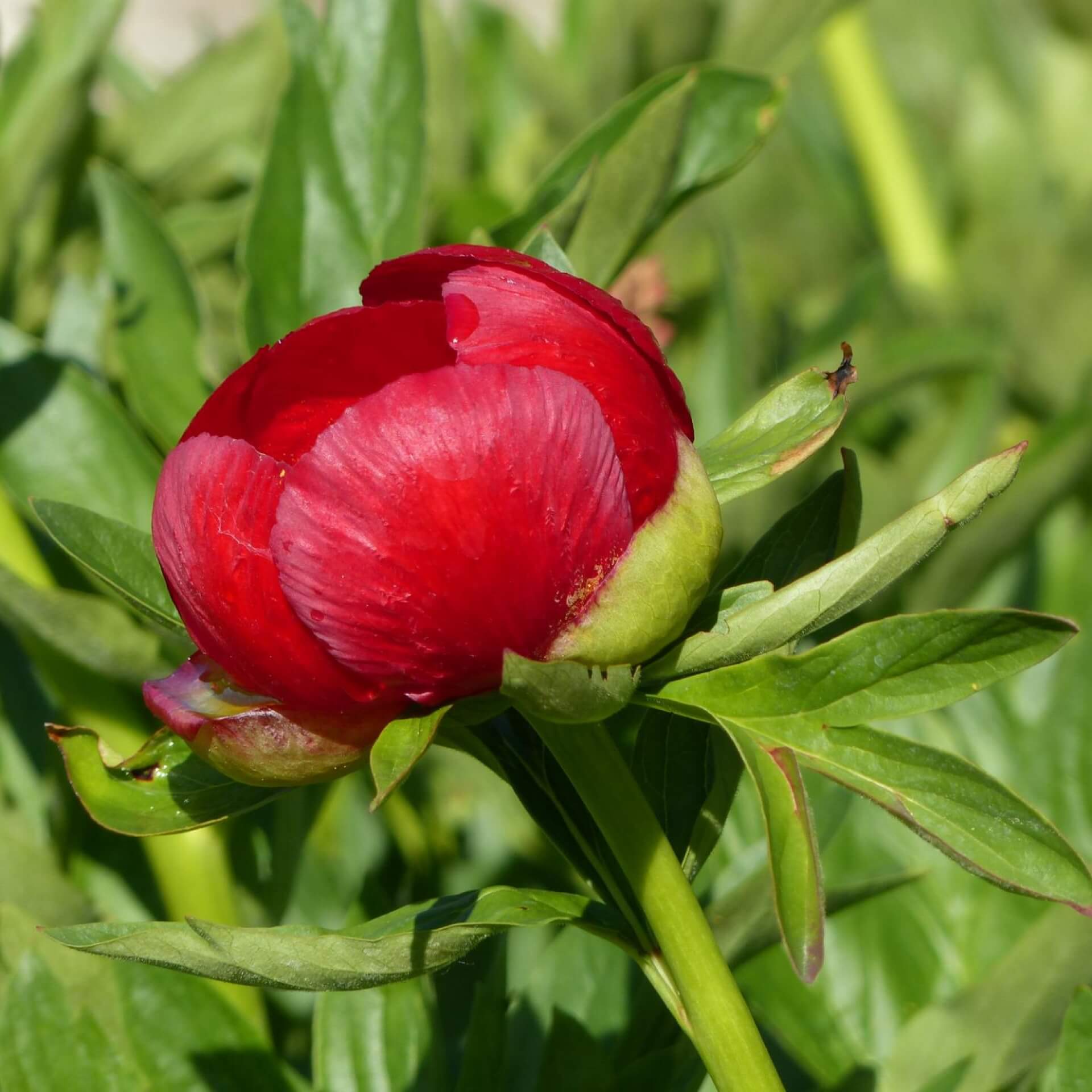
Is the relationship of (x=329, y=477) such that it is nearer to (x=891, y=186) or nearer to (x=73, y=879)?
(x=73, y=879)

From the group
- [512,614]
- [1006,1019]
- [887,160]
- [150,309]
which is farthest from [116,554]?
[887,160]

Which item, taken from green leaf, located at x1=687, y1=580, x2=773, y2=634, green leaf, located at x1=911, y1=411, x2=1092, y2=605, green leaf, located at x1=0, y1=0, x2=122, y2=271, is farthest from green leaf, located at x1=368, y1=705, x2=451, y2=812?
green leaf, located at x1=911, y1=411, x2=1092, y2=605

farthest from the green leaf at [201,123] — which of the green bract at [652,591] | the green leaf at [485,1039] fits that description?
the green bract at [652,591]

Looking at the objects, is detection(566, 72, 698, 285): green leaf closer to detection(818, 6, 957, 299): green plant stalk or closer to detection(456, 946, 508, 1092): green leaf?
detection(456, 946, 508, 1092): green leaf

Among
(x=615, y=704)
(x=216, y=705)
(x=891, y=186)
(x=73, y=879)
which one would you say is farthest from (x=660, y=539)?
(x=891, y=186)

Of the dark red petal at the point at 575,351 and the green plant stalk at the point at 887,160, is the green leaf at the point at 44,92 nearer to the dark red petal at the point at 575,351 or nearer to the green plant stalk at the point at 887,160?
the dark red petal at the point at 575,351
